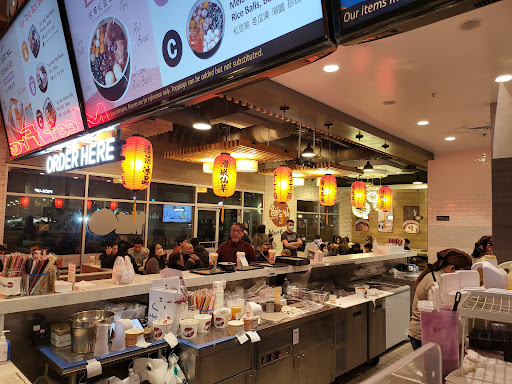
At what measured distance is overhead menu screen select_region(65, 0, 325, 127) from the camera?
5.09ft

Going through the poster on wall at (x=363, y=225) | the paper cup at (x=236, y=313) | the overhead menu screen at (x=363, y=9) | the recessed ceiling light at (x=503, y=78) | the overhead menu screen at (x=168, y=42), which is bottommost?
the paper cup at (x=236, y=313)

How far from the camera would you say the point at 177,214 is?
10602mm

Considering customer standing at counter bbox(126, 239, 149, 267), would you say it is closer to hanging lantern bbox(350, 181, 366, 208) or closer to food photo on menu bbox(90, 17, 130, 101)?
hanging lantern bbox(350, 181, 366, 208)

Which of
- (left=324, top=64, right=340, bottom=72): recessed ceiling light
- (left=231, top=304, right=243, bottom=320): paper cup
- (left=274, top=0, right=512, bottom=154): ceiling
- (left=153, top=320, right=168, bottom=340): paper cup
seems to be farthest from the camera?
(left=324, top=64, right=340, bottom=72): recessed ceiling light

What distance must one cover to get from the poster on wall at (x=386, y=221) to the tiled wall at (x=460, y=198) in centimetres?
918

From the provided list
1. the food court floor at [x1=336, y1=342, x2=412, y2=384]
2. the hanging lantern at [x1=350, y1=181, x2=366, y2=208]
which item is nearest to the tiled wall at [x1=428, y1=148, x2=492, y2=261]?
the hanging lantern at [x1=350, y1=181, x2=366, y2=208]

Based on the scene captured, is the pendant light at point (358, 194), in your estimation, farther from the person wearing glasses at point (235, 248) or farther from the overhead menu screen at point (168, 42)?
the overhead menu screen at point (168, 42)

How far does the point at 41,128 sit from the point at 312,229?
14059 millimetres

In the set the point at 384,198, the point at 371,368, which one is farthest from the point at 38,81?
the point at 384,198

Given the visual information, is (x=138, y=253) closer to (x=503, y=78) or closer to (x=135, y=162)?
Answer: (x=135, y=162)

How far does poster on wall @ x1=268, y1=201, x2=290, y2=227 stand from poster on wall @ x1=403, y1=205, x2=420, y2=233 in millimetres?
6558

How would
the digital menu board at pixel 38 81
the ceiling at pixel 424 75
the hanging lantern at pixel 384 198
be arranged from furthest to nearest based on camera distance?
1. the hanging lantern at pixel 384 198
2. the ceiling at pixel 424 75
3. the digital menu board at pixel 38 81

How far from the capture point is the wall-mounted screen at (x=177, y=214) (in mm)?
10320

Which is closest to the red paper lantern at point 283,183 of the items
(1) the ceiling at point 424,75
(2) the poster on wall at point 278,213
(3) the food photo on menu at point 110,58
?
(1) the ceiling at point 424,75
